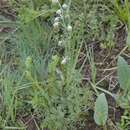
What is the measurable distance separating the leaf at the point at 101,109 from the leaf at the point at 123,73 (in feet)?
0.38

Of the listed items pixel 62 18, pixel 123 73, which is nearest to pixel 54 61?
pixel 62 18

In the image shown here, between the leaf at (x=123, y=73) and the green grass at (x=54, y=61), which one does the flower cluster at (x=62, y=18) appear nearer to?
the green grass at (x=54, y=61)

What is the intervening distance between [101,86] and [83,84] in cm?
7

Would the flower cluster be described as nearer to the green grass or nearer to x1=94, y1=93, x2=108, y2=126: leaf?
the green grass

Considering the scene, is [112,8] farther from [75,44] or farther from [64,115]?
[64,115]

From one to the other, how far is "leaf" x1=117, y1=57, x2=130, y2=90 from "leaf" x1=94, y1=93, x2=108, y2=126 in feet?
0.38

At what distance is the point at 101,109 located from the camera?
156 cm

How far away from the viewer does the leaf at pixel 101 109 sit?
1560mm

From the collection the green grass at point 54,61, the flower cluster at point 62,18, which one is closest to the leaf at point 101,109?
the green grass at point 54,61

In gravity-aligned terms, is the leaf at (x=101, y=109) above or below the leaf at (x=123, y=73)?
below

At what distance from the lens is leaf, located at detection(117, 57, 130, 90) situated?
1629mm

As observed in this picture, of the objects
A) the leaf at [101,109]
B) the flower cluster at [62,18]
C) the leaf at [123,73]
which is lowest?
the leaf at [101,109]

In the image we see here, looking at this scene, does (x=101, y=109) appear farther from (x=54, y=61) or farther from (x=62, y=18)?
(x=62, y=18)

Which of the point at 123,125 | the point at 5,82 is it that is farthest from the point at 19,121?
the point at 123,125
